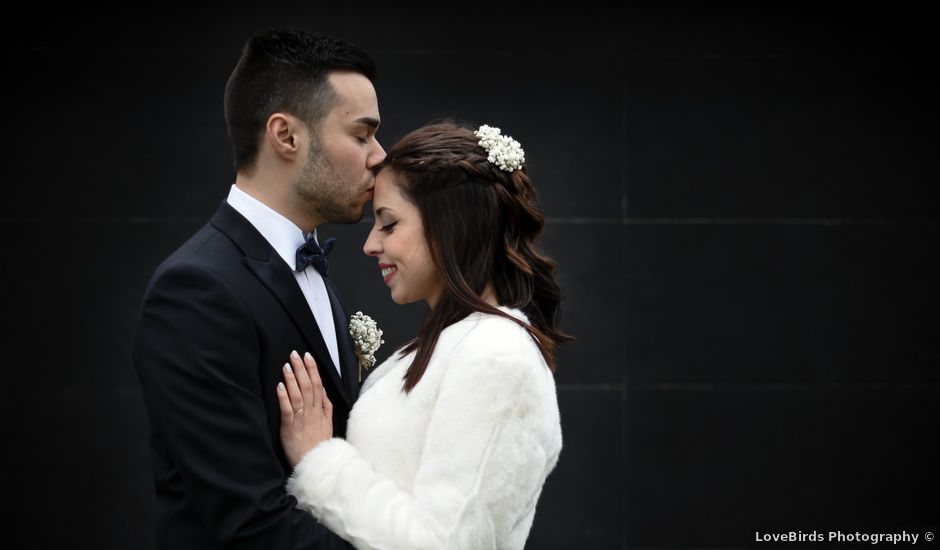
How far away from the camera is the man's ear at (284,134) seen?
2.35 meters

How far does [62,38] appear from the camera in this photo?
5.14m

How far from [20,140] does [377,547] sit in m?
3.91

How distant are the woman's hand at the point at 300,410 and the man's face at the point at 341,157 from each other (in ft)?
1.26

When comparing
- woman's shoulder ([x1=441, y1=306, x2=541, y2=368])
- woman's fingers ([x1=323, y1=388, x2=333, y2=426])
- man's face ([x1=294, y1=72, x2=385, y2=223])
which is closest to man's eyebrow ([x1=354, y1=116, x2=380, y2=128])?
man's face ([x1=294, y1=72, x2=385, y2=223])

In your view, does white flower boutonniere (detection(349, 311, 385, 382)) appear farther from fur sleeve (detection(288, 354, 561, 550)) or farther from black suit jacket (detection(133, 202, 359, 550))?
fur sleeve (detection(288, 354, 561, 550))

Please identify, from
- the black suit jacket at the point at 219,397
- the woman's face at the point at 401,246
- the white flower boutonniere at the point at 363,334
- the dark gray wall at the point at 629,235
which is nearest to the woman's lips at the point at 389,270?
the woman's face at the point at 401,246

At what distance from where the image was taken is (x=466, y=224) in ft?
7.50

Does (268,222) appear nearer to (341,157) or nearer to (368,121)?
(341,157)

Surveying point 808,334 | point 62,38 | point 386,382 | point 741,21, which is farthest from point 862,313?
point 62,38

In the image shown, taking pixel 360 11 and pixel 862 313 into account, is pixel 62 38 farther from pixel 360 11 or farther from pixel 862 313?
pixel 862 313

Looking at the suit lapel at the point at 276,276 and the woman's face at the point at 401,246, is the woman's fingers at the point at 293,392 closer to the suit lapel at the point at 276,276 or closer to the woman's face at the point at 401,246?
the suit lapel at the point at 276,276

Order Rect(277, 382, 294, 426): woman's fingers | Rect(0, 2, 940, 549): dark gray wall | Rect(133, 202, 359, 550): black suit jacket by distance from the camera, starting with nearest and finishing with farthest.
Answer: Rect(133, 202, 359, 550): black suit jacket < Rect(277, 382, 294, 426): woman's fingers < Rect(0, 2, 940, 549): dark gray wall

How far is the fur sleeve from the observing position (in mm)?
2068

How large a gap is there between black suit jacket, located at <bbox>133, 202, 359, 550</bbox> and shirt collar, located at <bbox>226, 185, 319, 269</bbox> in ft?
0.34
